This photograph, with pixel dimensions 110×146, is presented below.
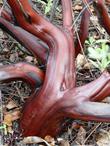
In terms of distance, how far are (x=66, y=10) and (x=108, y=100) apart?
587 mm

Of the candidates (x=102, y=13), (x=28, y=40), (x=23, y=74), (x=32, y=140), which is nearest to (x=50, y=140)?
(x=32, y=140)

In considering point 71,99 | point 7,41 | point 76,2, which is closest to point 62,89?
point 71,99

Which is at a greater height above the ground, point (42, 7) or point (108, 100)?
point (42, 7)

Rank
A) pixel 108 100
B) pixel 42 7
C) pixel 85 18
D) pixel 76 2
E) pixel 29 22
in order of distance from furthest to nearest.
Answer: pixel 76 2
pixel 42 7
pixel 108 100
pixel 85 18
pixel 29 22

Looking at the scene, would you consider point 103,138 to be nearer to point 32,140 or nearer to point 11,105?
point 32,140

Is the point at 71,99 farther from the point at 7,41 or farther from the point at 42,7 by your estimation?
the point at 42,7

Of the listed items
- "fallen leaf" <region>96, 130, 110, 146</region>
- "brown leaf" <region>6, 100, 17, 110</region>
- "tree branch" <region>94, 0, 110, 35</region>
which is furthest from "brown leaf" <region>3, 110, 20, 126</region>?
"tree branch" <region>94, 0, 110, 35</region>

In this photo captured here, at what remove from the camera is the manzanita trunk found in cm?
170

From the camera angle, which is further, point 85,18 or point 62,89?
point 85,18

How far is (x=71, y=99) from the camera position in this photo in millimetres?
1712

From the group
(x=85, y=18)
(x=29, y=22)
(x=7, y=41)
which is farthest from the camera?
(x=7, y=41)

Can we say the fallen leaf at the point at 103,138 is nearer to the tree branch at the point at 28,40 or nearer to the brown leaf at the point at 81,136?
the brown leaf at the point at 81,136

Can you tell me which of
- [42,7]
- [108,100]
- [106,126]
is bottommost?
[106,126]

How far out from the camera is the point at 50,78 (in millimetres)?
1763
